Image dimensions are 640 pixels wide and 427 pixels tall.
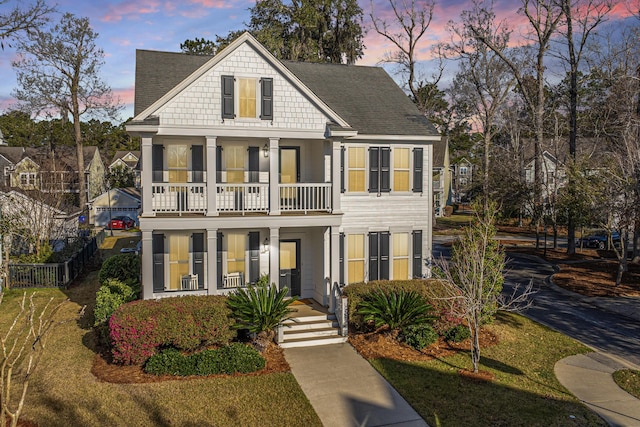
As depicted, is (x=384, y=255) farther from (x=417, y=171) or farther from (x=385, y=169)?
(x=417, y=171)

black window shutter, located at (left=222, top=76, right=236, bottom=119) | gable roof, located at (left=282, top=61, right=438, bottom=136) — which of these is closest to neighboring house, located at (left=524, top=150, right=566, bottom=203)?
gable roof, located at (left=282, top=61, right=438, bottom=136)

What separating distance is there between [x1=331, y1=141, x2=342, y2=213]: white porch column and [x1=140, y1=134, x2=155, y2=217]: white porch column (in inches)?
239

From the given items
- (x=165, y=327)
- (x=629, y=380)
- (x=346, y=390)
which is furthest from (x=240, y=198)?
(x=629, y=380)

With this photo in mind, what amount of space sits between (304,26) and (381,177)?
29.7m

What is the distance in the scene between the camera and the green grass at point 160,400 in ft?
33.6

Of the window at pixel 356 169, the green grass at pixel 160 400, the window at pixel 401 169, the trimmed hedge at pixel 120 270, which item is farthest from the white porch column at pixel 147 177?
the window at pixel 401 169

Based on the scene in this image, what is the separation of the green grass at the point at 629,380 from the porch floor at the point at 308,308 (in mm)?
8524

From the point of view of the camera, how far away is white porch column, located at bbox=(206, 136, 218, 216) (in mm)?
16234

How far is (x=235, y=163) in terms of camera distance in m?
18.4

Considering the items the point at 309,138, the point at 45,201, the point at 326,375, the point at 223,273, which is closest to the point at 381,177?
the point at 309,138

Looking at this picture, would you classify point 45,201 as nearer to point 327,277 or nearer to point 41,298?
point 41,298

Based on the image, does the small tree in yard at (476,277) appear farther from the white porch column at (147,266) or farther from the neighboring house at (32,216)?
the neighboring house at (32,216)

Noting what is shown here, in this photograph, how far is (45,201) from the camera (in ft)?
103

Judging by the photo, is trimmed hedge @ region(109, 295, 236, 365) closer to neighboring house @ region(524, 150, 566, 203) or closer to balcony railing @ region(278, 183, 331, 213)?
balcony railing @ region(278, 183, 331, 213)
